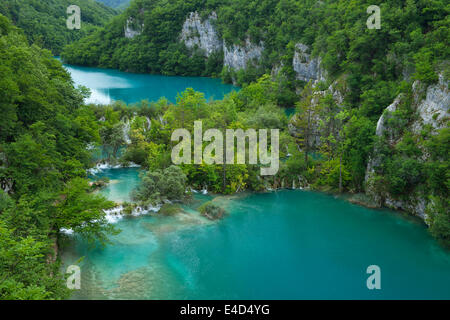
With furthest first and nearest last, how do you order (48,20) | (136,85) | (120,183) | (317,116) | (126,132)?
(48,20)
(136,85)
(126,132)
(317,116)
(120,183)

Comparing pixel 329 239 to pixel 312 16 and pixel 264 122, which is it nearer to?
pixel 264 122

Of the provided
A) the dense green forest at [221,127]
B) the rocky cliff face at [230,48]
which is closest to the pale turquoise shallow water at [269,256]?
the dense green forest at [221,127]

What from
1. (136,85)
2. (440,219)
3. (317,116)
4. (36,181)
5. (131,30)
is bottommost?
(440,219)

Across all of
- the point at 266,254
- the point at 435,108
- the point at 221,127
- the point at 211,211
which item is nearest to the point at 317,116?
the point at 221,127

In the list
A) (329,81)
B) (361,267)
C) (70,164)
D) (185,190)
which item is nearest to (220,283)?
(361,267)

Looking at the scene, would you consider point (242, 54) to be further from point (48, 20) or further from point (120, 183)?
point (48, 20)

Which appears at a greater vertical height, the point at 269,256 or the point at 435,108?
the point at 435,108
